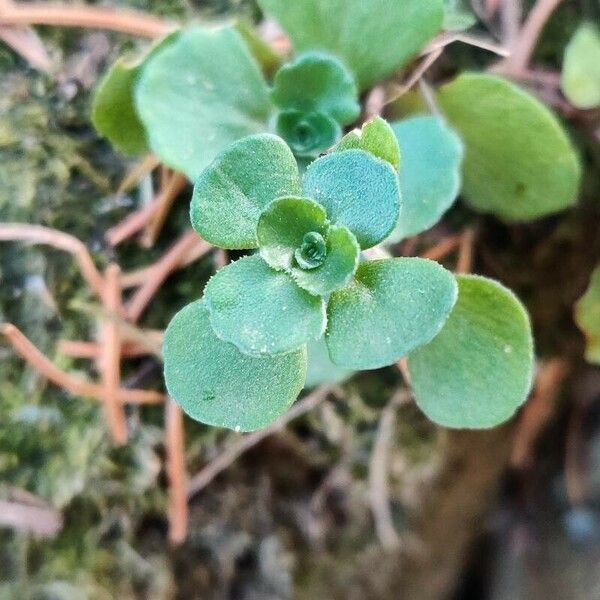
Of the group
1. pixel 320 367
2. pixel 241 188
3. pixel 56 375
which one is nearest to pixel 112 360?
pixel 56 375

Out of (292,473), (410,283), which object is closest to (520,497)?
(292,473)

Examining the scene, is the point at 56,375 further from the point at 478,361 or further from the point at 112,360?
the point at 478,361

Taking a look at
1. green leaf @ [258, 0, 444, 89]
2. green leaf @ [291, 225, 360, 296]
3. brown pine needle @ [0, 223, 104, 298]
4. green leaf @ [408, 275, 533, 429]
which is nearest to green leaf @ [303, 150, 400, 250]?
green leaf @ [291, 225, 360, 296]

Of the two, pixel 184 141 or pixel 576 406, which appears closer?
pixel 184 141

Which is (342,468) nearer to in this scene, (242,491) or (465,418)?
(242,491)

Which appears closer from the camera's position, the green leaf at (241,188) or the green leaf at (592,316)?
the green leaf at (241,188)

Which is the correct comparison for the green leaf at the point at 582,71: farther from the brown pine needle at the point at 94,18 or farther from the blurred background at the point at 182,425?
the brown pine needle at the point at 94,18

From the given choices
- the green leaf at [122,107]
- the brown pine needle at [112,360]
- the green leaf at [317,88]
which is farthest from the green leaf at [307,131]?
the brown pine needle at [112,360]
